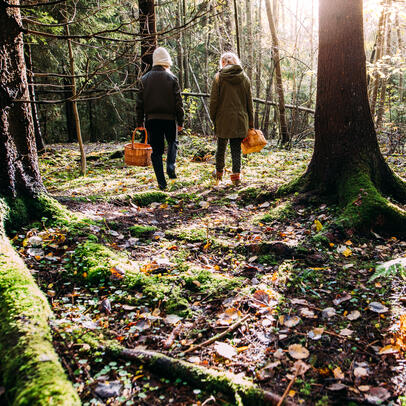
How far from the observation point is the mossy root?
1763 mm

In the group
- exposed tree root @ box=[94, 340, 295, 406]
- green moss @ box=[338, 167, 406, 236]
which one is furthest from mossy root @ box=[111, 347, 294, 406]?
green moss @ box=[338, 167, 406, 236]

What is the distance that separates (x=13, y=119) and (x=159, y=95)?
282 cm

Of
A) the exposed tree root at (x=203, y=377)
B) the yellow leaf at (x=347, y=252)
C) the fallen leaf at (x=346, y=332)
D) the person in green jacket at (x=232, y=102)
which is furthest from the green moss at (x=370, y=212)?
the person in green jacket at (x=232, y=102)

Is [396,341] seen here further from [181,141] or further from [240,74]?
[181,141]

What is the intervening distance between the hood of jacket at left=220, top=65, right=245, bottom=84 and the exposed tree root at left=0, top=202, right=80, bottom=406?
15.4 ft

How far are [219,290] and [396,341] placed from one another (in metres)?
A: 1.33

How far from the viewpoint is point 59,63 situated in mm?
12328

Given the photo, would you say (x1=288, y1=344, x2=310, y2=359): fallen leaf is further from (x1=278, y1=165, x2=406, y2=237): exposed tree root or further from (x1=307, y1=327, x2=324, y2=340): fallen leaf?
(x1=278, y1=165, x2=406, y2=237): exposed tree root

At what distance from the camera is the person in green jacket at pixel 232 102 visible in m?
5.81

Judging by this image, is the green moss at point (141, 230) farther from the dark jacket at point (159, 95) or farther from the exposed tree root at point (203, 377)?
the dark jacket at point (159, 95)

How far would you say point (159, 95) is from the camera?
571 cm

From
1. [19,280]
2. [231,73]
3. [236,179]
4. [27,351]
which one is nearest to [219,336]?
[27,351]

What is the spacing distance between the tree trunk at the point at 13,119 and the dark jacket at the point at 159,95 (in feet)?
8.22

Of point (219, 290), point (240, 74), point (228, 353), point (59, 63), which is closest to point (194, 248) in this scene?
point (219, 290)
